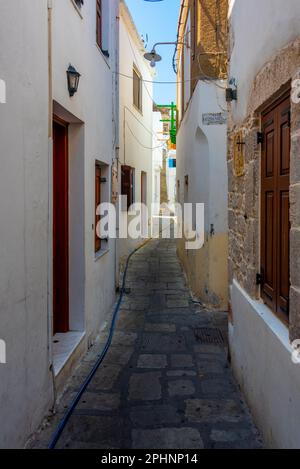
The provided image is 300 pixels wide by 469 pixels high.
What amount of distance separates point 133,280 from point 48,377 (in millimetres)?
5711

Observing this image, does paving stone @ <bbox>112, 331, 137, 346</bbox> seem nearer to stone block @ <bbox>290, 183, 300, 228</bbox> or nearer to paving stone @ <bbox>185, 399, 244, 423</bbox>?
paving stone @ <bbox>185, 399, 244, 423</bbox>

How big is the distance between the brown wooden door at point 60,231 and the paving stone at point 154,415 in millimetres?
1497

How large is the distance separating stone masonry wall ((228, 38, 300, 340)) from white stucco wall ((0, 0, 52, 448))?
1.61 m

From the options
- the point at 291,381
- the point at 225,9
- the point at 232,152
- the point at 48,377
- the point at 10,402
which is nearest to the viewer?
the point at 291,381

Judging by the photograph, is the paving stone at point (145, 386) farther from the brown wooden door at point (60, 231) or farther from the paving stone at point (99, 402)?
the brown wooden door at point (60, 231)

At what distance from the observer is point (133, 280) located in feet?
30.2

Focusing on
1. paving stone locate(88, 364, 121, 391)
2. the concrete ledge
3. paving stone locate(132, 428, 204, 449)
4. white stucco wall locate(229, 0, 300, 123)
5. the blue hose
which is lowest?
paving stone locate(132, 428, 204, 449)

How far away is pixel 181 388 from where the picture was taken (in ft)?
13.7

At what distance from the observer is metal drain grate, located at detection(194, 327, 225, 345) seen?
5664 mm

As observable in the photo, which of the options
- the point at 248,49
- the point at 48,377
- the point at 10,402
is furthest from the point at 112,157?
the point at 10,402

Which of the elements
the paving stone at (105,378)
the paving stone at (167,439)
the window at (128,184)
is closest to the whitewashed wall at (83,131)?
the paving stone at (105,378)

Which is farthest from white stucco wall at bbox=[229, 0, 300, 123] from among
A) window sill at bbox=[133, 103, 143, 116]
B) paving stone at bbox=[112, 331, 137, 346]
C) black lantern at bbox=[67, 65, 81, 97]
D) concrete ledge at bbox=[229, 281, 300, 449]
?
window sill at bbox=[133, 103, 143, 116]

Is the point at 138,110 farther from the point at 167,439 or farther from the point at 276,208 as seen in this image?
the point at 167,439

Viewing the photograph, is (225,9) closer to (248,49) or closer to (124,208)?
(248,49)
